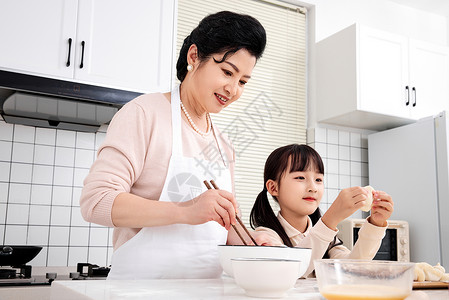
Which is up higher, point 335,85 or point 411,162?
point 335,85

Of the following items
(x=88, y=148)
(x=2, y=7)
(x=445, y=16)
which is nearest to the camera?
(x=2, y=7)

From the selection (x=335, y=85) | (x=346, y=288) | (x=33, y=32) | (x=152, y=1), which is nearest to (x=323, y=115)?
(x=335, y=85)

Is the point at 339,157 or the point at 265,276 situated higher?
the point at 339,157

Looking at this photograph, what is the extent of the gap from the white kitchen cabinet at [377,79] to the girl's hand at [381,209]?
1.63 meters

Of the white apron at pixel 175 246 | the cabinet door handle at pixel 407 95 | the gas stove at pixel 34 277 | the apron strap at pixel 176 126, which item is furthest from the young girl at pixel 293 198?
the cabinet door handle at pixel 407 95

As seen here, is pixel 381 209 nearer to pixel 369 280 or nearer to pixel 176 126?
pixel 176 126

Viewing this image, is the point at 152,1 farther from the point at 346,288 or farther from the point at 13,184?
the point at 346,288

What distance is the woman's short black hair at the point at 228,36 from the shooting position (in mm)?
1335

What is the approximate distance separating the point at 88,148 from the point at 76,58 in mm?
529

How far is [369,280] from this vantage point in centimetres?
66

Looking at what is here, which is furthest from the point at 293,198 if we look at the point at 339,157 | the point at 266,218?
the point at 339,157

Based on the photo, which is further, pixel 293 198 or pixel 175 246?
pixel 293 198

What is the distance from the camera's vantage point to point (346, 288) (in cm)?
67

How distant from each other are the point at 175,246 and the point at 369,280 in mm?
651
